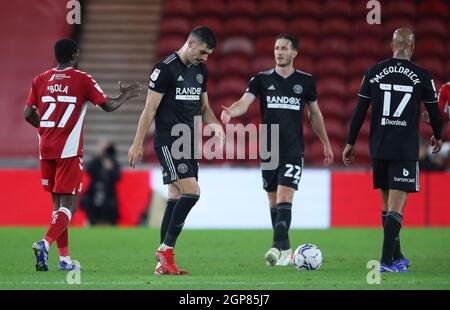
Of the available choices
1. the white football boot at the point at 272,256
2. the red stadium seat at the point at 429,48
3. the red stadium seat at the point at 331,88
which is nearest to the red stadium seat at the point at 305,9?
the red stadium seat at the point at 331,88

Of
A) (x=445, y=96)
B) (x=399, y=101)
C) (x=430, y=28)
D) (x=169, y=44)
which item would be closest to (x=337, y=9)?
(x=430, y=28)

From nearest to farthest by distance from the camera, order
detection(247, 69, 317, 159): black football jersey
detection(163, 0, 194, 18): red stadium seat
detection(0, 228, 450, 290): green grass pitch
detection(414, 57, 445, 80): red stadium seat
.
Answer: detection(0, 228, 450, 290): green grass pitch, detection(247, 69, 317, 159): black football jersey, detection(414, 57, 445, 80): red stadium seat, detection(163, 0, 194, 18): red stadium seat

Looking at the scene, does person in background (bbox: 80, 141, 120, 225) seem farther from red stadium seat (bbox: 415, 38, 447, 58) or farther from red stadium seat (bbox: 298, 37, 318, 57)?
red stadium seat (bbox: 415, 38, 447, 58)

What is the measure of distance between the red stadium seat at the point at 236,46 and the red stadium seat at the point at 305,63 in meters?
1.13

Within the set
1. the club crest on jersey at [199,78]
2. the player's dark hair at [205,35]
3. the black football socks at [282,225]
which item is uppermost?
the player's dark hair at [205,35]

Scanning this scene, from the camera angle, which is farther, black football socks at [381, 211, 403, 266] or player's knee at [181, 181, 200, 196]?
black football socks at [381, 211, 403, 266]

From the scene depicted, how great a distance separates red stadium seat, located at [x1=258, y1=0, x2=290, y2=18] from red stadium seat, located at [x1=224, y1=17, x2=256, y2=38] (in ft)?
1.50

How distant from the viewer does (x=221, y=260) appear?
10.7 m

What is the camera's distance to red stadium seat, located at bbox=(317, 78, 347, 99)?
20.1m

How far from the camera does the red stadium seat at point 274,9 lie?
2150 centimetres

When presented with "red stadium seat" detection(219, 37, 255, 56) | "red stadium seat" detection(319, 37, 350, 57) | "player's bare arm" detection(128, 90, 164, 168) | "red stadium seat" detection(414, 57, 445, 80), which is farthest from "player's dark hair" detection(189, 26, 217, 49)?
"red stadium seat" detection(319, 37, 350, 57)

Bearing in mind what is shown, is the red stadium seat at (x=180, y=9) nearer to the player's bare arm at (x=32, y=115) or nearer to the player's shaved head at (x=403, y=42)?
the player's bare arm at (x=32, y=115)
